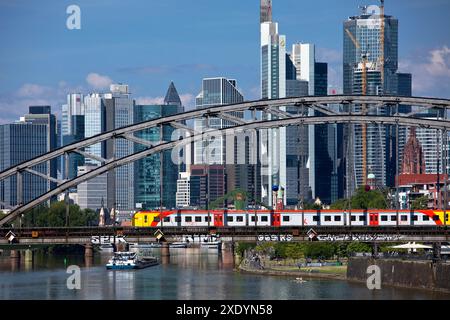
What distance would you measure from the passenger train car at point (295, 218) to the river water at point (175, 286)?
4.66m

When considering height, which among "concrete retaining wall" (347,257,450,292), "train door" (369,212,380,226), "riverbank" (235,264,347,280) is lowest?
"riverbank" (235,264,347,280)

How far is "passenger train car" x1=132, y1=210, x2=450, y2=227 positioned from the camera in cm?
12012

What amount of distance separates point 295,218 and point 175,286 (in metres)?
19.7

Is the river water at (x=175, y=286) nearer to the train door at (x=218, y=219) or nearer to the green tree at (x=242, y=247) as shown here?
the train door at (x=218, y=219)

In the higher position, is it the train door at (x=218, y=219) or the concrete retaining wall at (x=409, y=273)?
the train door at (x=218, y=219)

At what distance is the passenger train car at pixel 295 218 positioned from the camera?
120125 mm

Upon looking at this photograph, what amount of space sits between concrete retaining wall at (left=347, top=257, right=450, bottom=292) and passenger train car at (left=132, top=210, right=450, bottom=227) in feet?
31.1

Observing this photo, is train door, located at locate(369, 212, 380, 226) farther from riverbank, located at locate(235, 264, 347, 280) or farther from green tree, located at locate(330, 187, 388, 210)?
green tree, located at locate(330, 187, 388, 210)

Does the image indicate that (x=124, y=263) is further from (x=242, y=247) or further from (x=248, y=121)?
(x=242, y=247)

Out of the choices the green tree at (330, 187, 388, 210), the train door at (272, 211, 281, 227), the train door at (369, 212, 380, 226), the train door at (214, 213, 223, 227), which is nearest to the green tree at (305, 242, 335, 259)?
the green tree at (330, 187, 388, 210)

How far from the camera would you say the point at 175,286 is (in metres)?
103

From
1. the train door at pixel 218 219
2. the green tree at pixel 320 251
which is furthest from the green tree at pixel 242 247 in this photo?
the train door at pixel 218 219

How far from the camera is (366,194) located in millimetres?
187125
